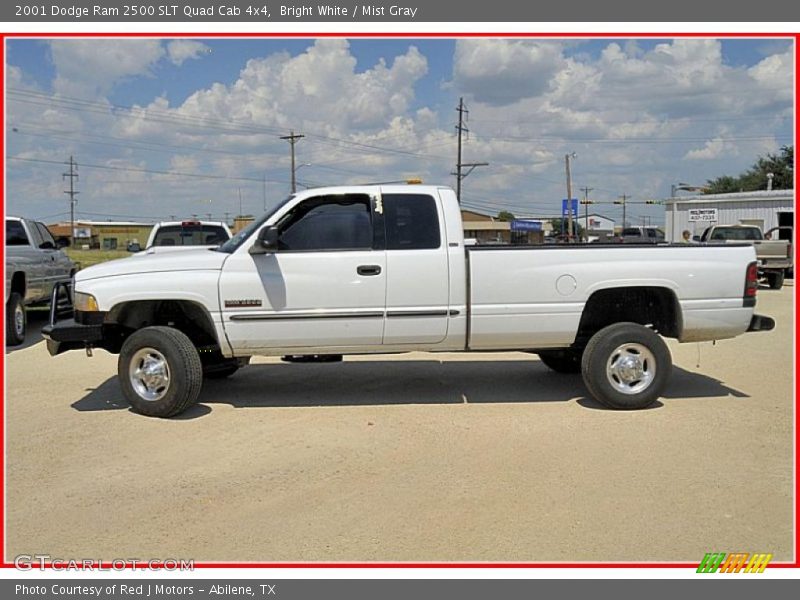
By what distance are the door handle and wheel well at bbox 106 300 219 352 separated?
1445 millimetres

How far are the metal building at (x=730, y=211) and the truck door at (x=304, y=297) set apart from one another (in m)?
Answer: 29.0

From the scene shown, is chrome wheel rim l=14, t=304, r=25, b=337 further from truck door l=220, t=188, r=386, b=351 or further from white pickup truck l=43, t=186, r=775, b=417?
truck door l=220, t=188, r=386, b=351

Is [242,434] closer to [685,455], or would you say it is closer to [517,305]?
[517,305]

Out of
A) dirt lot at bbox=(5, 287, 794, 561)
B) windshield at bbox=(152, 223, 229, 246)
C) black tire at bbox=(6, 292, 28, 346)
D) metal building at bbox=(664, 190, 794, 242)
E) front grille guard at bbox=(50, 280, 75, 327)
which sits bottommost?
dirt lot at bbox=(5, 287, 794, 561)

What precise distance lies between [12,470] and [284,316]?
2.48 m

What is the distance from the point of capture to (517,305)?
696 cm

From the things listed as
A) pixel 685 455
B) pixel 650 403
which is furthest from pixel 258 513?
pixel 650 403

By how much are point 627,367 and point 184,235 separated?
8266mm

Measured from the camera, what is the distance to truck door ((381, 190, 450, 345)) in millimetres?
6828

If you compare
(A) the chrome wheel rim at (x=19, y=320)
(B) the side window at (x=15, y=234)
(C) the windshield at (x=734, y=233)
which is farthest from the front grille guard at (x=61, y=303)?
(C) the windshield at (x=734, y=233)

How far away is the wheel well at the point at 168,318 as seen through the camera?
272 inches

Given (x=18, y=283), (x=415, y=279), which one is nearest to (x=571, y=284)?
(x=415, y=279)

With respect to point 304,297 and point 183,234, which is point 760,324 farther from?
point 183,234

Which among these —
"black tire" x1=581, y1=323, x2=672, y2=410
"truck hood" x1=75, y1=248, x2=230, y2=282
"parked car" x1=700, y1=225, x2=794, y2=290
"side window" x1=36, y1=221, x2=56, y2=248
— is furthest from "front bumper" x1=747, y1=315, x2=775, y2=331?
"parked car" x1=700, y1=225, x2=794, y2=290
